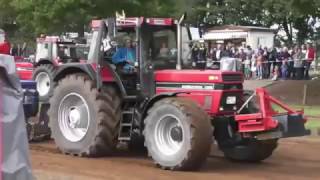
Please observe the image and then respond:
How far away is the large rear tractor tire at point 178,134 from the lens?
9.61 m

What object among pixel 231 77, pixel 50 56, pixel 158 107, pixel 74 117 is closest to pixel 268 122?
pixel 231 77

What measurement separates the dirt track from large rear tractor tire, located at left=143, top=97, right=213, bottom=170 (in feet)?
0.68

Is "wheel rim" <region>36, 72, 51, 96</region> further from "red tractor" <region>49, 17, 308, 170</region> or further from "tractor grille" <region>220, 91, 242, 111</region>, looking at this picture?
"tractor grille" <region>220, 91, 242, 111</region>

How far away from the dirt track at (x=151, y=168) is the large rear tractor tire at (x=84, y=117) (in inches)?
9.1

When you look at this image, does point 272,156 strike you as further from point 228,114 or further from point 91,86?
point 91,86

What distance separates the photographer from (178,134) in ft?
33.0

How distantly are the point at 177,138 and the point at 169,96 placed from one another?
0.65 m

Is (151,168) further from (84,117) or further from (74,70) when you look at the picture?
(74,70)

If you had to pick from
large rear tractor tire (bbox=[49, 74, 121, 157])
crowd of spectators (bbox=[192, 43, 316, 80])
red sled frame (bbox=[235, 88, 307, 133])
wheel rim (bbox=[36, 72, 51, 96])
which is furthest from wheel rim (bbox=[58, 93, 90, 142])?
crowd of spectators (bbox=[192, 43, 316, 80])

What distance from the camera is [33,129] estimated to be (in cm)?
1285

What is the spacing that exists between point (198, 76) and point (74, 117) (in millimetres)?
2522

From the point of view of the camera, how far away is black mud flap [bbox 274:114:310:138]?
32.1 feet

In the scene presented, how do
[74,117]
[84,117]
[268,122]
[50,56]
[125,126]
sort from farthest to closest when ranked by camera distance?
[50,56] → [74,117] → [84,117] → [125,126] → [268,122]

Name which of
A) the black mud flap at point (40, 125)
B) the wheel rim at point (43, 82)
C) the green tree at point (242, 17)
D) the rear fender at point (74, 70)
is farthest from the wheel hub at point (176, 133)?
the green tree at point (242, 17)
